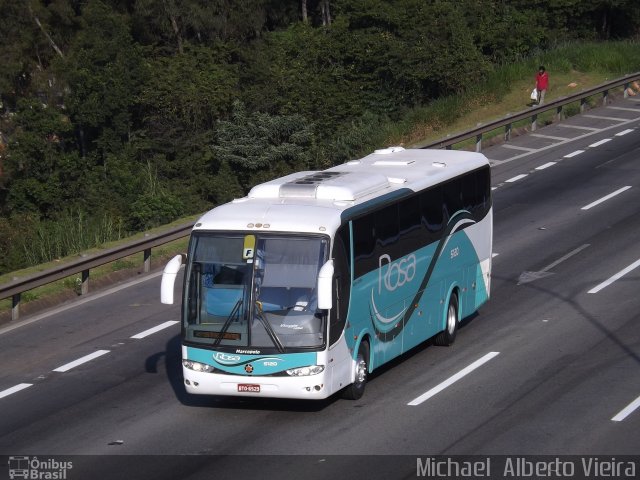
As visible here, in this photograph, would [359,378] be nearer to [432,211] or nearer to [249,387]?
[249,387]

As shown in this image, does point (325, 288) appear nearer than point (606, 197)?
Yes

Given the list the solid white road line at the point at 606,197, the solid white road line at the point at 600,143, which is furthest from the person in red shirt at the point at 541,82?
the solid white road line at the point at 606,197

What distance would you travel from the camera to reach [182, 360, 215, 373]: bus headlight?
1315 centimetres

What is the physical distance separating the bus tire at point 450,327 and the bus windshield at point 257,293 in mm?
4166

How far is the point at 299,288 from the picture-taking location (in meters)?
12.9

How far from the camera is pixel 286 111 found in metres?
50.2

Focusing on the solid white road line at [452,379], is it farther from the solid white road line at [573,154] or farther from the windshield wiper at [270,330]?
the solid white road line at [573,154]

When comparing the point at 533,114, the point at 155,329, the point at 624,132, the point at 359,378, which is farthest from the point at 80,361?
the point at 624,132

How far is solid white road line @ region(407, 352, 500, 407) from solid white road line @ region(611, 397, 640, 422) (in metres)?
2.37

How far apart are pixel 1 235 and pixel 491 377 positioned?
804 inches

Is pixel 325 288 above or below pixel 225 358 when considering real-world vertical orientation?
above

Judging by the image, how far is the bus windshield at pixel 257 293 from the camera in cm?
1291

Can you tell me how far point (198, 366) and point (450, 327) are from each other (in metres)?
5.01

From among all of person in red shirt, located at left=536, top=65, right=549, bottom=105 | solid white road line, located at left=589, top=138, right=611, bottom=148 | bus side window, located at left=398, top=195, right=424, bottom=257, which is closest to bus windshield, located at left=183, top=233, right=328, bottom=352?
bus side window, located at left=398, top=195, right=424, bottom=257
